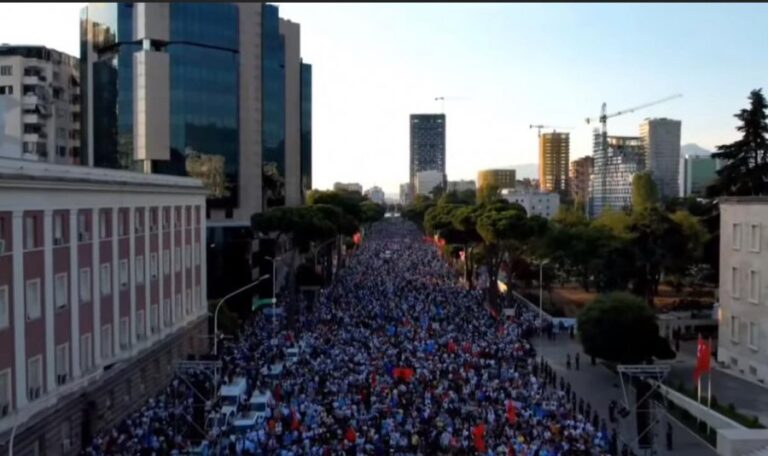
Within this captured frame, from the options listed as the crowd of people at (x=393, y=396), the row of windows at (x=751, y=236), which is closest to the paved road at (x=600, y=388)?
the crowd of people at (x=393, y=396)

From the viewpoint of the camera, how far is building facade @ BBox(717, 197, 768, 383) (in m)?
32.7

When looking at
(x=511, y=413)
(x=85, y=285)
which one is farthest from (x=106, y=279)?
(x=511, y=413)

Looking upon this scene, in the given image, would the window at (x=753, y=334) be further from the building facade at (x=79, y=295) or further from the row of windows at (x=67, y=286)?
the row of windows at (x=67, y=286)

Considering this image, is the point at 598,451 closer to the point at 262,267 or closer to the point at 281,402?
the point at 281,402

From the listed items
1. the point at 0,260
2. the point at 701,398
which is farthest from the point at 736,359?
the point at 0,260

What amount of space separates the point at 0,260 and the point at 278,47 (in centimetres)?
5190

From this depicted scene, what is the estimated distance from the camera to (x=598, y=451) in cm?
2152

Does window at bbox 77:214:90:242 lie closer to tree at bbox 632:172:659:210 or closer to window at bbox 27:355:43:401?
window at bbox 27:355:43:401

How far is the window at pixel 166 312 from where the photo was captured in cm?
3538

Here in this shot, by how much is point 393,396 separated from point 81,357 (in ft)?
32.7

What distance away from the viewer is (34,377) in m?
22.0

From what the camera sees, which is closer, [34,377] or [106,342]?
[34,377]

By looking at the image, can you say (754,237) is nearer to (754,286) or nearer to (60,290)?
(754,286)

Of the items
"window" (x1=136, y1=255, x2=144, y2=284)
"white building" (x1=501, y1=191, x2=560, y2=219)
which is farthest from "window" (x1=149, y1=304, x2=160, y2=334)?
"white building" (x1=501, y1=191, x2=560, y2=219)
